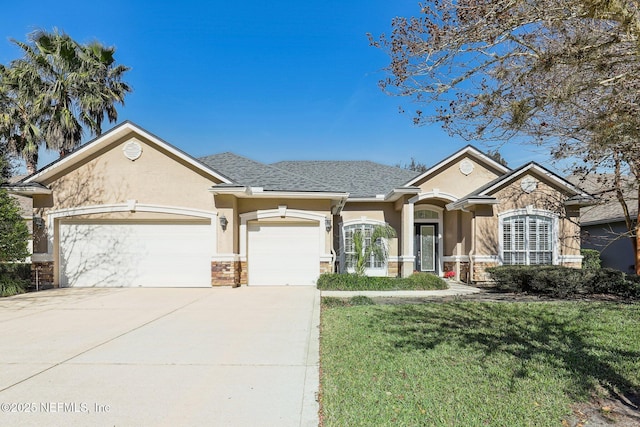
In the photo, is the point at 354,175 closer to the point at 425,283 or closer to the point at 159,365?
the point at 425,283

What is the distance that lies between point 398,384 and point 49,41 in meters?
21.2

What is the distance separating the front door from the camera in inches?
688

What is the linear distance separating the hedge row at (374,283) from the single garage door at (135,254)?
408 centimetres

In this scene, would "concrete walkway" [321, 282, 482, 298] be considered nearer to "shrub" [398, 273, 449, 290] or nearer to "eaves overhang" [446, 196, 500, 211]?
"shrub" [398, 273, 449, 290]

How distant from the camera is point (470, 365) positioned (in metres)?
4.84

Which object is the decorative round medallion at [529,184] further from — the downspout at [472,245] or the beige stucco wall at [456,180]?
the downspout at [472,245]

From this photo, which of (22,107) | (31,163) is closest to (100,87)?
(22,107)

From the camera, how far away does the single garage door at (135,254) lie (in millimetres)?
13008

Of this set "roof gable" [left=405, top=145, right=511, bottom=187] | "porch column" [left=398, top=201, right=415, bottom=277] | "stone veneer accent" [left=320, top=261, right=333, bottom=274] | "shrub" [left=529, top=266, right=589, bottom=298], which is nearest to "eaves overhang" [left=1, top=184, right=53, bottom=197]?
"stone veneer accent" [left=320, top=261, right=333, bottom=274]

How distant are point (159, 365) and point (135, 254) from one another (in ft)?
29.6

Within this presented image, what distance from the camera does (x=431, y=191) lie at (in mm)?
16219

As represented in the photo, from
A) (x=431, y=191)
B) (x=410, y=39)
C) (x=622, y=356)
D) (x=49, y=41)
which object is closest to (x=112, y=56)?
(x=49, y=41)

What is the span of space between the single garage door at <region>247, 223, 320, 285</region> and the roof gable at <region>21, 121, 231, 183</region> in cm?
237

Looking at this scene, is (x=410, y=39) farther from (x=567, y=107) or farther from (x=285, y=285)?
(x=285, y=285)
